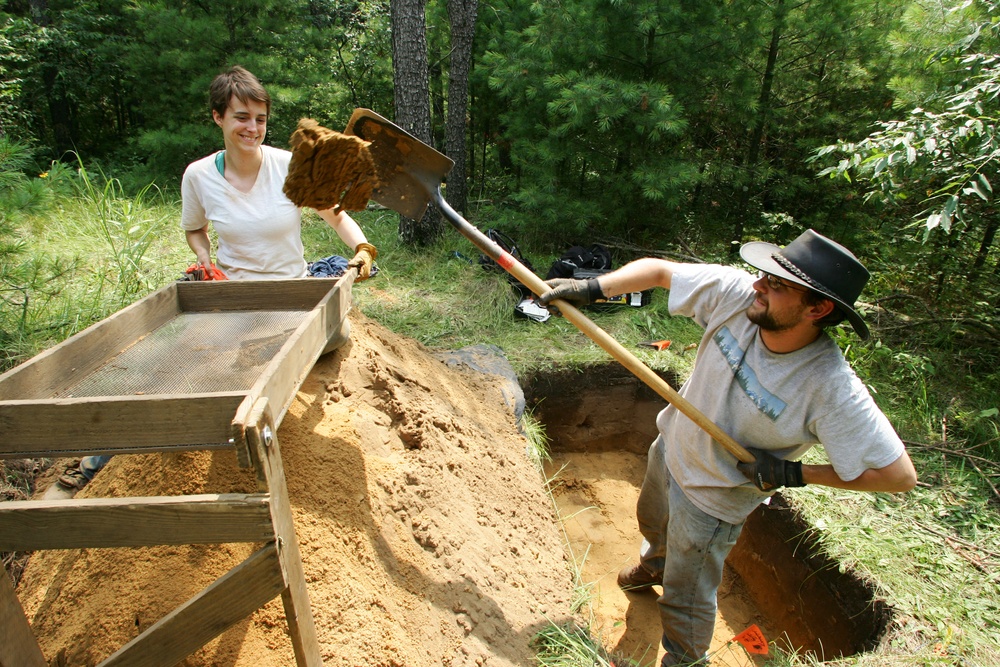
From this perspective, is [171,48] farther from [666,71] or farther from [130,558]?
[130,558]

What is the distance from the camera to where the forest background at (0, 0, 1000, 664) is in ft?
11.2

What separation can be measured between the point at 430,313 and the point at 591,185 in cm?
230

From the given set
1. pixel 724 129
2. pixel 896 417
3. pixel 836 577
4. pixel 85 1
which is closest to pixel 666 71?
pixel 724 129

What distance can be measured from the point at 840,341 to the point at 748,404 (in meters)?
2.42

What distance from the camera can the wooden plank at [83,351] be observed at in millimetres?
1581

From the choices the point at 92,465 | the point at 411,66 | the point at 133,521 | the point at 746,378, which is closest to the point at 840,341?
the point at 746,378

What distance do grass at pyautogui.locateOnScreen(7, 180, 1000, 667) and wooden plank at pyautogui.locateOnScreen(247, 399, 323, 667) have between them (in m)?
1.07

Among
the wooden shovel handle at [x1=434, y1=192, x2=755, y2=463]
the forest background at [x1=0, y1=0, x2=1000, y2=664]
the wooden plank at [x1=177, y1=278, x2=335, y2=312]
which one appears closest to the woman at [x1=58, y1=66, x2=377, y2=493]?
the wooden plank at [x1=177, y1=278, x2=335, y2=312]

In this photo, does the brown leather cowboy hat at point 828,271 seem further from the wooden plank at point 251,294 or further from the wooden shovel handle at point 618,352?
the wooden plank at point 251,294

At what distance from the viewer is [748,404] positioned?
2.16 m

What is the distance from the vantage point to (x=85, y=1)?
876 centimetres

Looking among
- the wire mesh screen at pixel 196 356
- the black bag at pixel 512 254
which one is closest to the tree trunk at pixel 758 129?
the black bag at pixel 512 254

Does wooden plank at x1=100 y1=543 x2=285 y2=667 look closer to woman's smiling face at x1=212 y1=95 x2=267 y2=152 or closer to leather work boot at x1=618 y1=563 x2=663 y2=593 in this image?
woman's smiling face at x1=212 y1=95 x2=267 y2=152

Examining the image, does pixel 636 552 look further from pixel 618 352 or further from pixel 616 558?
pixel 618 352
